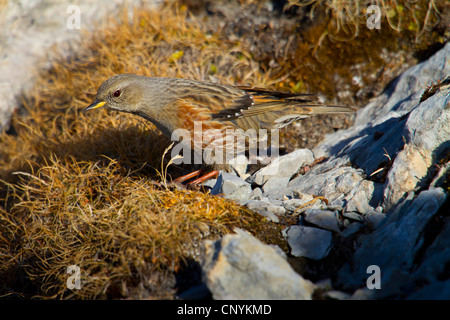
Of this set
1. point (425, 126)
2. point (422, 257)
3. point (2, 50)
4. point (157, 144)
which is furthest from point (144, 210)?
point (2, 50)

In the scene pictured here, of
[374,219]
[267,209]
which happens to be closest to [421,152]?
[374,219]

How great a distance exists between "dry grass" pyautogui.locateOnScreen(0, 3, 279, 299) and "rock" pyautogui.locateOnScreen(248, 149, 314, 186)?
1.27 metres

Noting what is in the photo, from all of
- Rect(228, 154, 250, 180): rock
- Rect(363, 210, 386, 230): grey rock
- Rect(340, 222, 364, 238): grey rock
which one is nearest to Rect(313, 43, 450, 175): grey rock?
Rect(363, 210, 386, 230): grey rock

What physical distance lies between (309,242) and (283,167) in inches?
75.9

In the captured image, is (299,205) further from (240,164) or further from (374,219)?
(240,164)

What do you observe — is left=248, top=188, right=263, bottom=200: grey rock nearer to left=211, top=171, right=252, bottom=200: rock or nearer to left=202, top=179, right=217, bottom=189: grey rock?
left=211, top=171, right=252, bottom=200: rock

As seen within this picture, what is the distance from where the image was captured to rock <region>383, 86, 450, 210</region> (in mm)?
3797

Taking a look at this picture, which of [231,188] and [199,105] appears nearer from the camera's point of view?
[231,188]

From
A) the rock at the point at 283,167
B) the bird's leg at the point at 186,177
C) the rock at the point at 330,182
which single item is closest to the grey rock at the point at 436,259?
the rock at the point at 330,182

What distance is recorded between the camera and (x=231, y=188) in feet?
14.9

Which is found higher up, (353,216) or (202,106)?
(202,106)

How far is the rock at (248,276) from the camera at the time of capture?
3068 mm

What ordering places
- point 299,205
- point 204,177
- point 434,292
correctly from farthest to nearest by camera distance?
point 204,177
point 299,205
point 434,292
